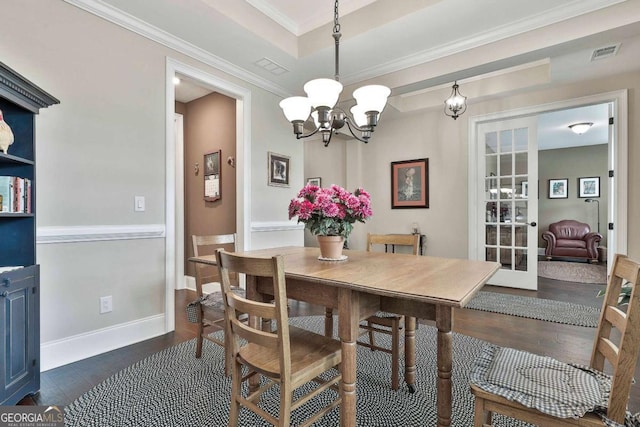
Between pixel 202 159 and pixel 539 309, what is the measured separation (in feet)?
14.1

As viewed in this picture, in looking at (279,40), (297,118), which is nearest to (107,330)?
(297,118)

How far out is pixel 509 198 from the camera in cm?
426

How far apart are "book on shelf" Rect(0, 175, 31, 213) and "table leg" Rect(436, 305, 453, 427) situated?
218 centimetres

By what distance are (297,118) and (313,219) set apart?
32.1 inches

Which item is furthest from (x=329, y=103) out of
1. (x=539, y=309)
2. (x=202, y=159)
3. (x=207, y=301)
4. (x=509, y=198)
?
(x=509, y=198)

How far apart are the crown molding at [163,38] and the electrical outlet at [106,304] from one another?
6.82 ft

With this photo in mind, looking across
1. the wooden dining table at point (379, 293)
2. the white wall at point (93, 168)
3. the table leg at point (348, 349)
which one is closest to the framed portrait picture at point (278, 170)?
the white wall at point (93, 168)

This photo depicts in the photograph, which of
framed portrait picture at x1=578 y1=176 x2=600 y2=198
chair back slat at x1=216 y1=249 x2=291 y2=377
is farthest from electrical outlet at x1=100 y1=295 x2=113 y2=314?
framed portrait picture at x1=578 y1=176 x2=600 y2=198

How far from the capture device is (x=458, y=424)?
158cm

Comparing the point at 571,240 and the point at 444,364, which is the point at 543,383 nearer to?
the point at 444,364

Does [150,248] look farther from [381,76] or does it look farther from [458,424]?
[381,76]

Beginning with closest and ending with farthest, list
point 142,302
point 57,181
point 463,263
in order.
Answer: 1. point 463,263
2. point 57,181
3. point 142,302

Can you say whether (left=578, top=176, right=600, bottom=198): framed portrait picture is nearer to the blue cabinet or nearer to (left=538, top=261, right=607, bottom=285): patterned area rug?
(left=538, top=261, right=607, bottom=285): patterned area rug

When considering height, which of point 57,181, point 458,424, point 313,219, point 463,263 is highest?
point 57,181
